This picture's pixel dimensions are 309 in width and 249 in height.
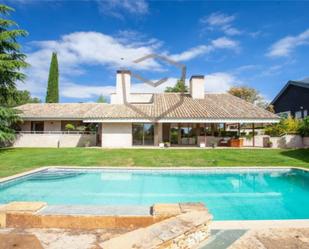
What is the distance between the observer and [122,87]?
3416 cm

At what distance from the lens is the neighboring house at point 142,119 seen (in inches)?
1138

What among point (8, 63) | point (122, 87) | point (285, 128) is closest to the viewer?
point (8, 63)

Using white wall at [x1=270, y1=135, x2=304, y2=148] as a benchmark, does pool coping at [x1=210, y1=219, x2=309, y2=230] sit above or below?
below

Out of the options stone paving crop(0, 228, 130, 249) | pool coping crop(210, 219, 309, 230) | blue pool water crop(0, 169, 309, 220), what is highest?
stone paving crop(0, 228, 130, 249)

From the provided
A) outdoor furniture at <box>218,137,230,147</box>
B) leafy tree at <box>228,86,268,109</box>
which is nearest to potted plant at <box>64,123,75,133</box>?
outdoor furniture at <box>218,137,230,147</box>

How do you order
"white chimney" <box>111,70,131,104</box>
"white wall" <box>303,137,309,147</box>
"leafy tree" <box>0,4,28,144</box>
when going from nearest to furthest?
"leafy tree" <box>0,4,28,144</box>, "white wall" <box>303,137,309,147</box>, "white chimney" <box>111,70,131,104</box>

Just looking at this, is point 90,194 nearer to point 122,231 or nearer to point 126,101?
point 122,231

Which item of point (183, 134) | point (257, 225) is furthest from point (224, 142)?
point (257, 225)

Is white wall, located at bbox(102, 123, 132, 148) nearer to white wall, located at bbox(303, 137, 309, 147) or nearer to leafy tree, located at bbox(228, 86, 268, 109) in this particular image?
white wall, located at bbox(303, 137, 309, 147)

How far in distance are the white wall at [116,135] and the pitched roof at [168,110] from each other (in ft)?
4.01

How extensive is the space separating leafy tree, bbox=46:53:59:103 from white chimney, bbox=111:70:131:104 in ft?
76.7

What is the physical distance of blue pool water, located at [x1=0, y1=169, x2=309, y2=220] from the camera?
35.2 feet

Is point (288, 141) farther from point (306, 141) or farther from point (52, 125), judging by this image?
point (52, 125)

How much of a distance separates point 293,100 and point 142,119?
25.1 metres
